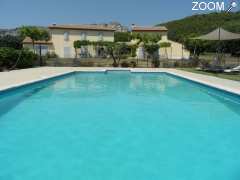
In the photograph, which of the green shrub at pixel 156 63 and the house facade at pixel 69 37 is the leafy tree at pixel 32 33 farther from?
the green shrub at pixel 156 63

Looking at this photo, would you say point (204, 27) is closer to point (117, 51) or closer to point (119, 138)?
point (117, 51)

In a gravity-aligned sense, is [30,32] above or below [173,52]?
above

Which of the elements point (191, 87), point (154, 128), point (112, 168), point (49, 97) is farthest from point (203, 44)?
point (112, 168)

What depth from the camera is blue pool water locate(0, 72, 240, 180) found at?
4.12 meters

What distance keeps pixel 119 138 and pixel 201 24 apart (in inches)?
1838

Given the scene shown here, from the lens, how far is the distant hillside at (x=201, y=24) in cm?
4267

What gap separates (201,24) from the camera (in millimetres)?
48906

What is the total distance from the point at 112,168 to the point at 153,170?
57cm

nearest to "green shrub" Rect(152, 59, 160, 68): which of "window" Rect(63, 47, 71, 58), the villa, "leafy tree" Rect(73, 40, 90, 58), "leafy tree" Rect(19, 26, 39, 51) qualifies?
the villa

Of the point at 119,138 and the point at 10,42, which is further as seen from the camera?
the point at 10,42

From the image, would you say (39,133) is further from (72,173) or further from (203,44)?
(203,44)

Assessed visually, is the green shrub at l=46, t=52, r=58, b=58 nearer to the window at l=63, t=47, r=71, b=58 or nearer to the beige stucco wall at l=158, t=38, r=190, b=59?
the window at l=63, t=47, r=71, b=58

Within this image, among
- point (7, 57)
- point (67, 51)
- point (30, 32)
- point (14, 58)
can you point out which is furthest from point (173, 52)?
point (7, 57)

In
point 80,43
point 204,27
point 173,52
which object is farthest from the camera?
point 204,27
